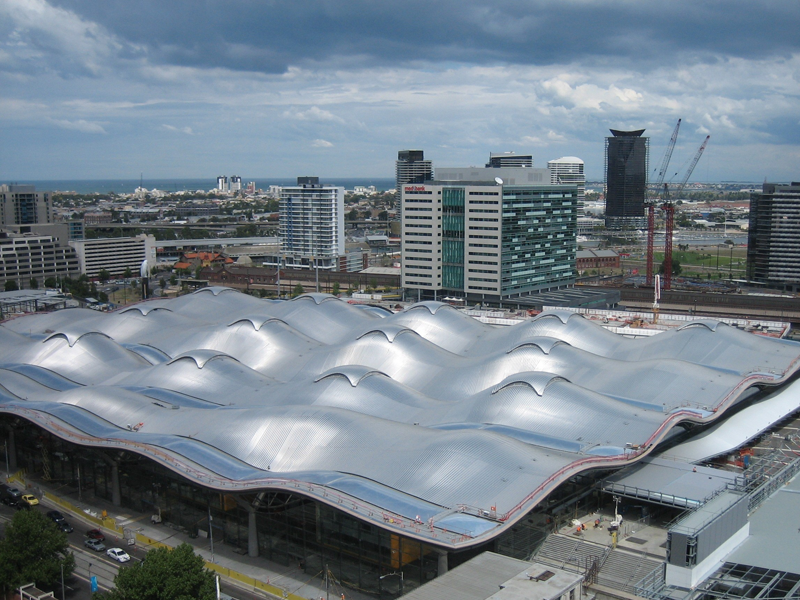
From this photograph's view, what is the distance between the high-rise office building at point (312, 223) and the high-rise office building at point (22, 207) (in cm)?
4884

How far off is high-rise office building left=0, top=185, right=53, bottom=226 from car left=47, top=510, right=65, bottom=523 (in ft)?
370

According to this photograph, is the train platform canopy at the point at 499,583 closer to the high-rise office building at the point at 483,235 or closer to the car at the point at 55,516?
the car at the point at 55,516

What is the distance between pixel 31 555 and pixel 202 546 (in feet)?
21.1

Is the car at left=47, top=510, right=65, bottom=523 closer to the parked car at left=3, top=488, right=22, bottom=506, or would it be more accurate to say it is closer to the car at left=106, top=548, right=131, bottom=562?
the parked car at left=3, top=488, right=22, bottom=506

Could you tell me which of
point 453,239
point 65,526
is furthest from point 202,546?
point 453,239

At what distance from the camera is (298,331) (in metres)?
55.0

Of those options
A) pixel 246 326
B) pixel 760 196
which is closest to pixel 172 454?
pixel 246 326

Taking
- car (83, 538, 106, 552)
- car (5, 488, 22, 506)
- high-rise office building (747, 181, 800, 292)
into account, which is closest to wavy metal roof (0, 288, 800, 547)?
car (5, 488, 22, 506)

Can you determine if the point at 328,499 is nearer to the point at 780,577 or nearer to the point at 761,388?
the point at 780,577

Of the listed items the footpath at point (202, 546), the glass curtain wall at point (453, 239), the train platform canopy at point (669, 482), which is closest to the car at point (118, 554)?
the footpath at point (202, 546)

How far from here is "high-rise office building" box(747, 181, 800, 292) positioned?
96625mm

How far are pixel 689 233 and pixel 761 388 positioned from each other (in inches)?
5895

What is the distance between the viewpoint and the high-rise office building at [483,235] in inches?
3130

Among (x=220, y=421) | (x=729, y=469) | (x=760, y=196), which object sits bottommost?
(x=729, y=469)
